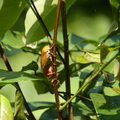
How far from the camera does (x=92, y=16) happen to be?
2.50 m

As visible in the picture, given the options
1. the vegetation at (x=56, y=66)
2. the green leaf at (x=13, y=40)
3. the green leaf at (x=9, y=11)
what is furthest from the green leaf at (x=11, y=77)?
the green leaf at (x=13, y=40)

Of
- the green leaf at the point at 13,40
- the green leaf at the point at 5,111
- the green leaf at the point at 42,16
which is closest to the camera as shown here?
the green leaf at the point at 5,111

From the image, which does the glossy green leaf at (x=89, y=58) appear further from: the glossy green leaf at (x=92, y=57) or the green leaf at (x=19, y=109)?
the green leaf at (x=19, y=109)

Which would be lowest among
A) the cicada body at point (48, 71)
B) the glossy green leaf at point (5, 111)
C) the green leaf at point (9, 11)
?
the glossy green leaf at point (5, 111)

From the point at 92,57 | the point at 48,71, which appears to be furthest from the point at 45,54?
the point at 92,57

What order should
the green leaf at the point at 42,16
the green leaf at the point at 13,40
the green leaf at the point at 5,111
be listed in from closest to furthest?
the green leaf at the point at 5,111 < the green leaf at the point at 42,16 < the green leaf at the point at 13,40

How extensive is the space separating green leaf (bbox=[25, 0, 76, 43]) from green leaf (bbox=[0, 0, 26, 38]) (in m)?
0.06

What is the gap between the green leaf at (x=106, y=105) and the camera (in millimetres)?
764

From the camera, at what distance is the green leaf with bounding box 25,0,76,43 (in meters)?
0.85

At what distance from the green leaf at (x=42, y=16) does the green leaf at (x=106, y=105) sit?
196 millimetres

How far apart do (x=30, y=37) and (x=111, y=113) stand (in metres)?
0.27

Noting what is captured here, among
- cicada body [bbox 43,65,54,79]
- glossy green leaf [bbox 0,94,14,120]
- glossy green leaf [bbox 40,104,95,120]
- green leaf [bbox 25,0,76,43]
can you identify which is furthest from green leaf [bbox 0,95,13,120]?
glossy green leaf [bbox 40,104,95,120]

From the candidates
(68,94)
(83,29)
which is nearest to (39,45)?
(68,94)

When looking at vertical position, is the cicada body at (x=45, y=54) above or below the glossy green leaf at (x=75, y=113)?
above
